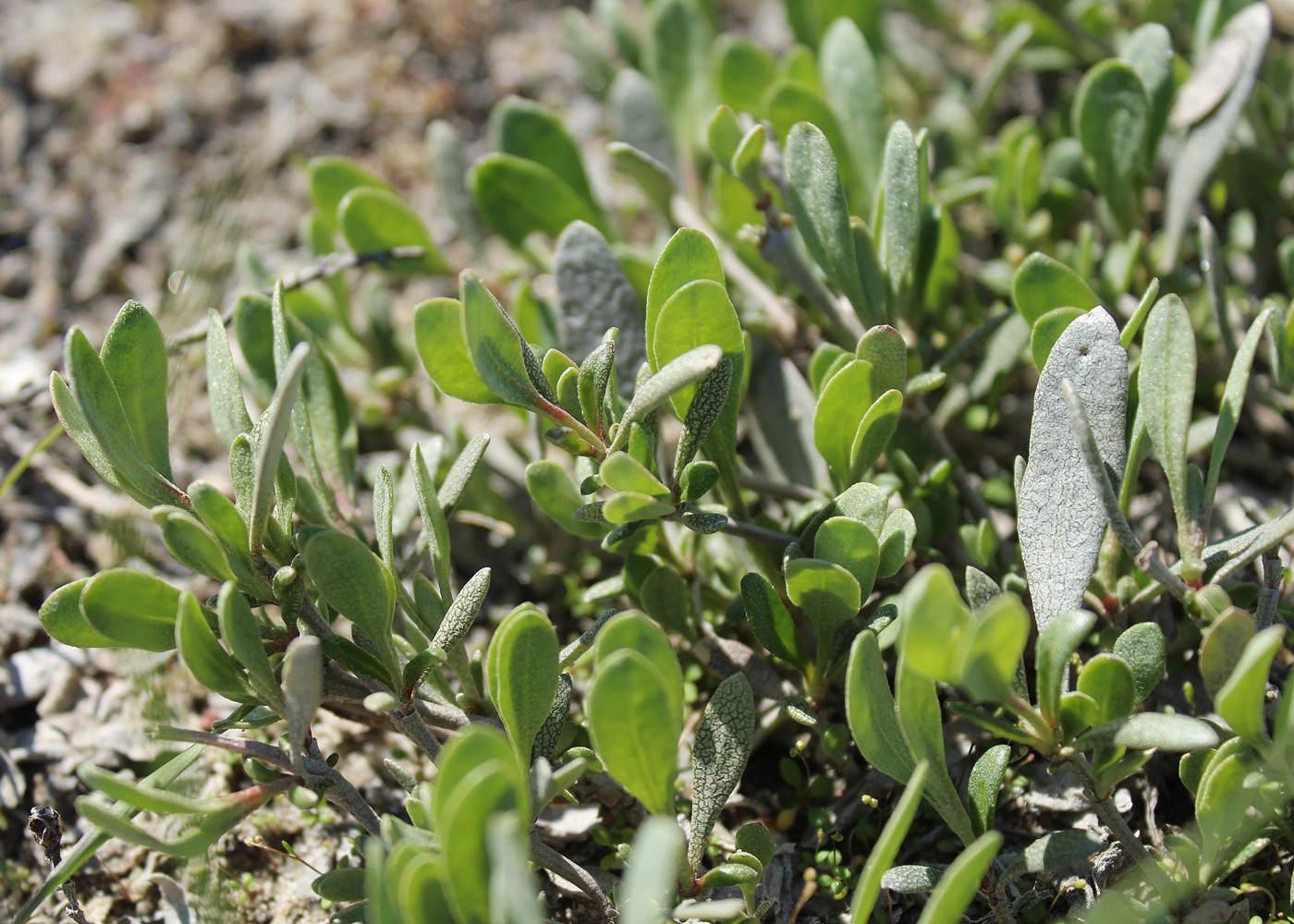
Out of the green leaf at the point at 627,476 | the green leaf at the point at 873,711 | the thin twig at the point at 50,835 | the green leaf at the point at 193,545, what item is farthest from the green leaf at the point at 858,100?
the thin twig at the point at 50,835

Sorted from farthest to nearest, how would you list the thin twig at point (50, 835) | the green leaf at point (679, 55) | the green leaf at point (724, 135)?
1. the green leaf at point (679, 55)
2. the green leaf at point (724, 135)
3. the thin twig at point (50, 835)

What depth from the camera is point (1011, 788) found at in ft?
4.95

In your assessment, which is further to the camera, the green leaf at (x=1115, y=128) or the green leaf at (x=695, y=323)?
the green leaf at (x=1115, y=128)

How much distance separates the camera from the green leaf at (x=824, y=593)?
48.5 inches

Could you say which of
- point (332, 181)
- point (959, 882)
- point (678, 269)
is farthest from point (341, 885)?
point (332, 181)

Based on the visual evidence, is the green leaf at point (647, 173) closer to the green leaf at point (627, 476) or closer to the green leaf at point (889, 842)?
the green leaf at point (627, 476)

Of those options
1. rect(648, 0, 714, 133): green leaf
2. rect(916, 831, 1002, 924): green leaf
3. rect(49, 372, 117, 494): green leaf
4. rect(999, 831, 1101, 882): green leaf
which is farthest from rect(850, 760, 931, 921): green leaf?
rect(648, 0, 714, 133): green leaf

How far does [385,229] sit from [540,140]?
36cm

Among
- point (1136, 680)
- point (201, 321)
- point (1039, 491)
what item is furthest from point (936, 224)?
point (201, 321)

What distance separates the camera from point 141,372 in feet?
4.34

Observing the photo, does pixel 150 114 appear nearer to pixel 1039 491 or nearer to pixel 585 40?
pixel 585 40

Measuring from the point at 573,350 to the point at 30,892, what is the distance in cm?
122

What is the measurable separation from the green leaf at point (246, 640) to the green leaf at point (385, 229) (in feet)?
3.39

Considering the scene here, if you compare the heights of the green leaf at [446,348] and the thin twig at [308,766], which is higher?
the green leaf at [446,348]
